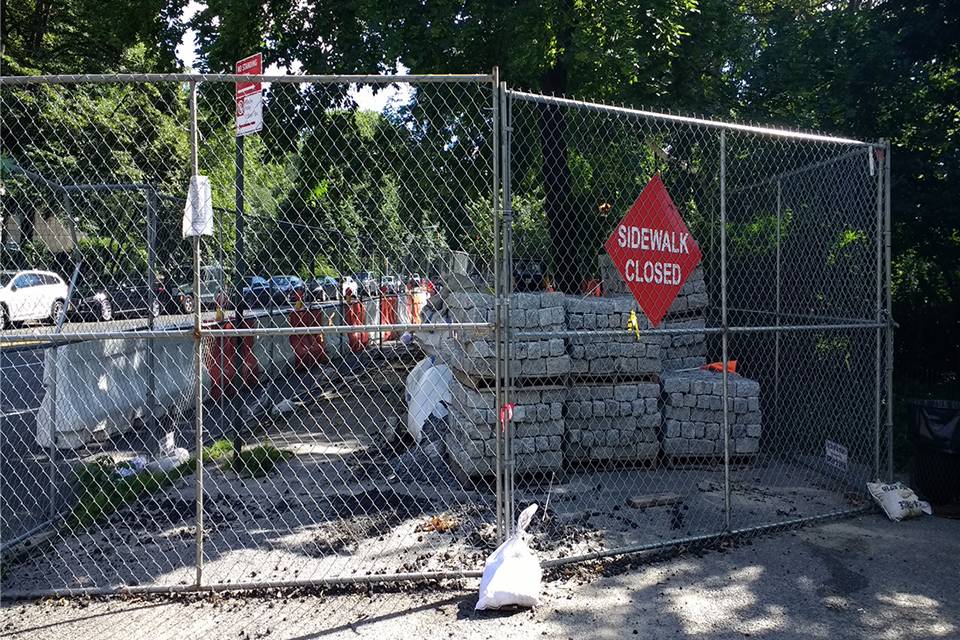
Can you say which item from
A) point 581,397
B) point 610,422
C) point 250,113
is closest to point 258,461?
point 581,397

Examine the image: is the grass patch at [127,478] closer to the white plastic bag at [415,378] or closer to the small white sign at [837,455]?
the white plastic bag at [415,378]

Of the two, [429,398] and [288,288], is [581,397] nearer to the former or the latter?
[429,398]

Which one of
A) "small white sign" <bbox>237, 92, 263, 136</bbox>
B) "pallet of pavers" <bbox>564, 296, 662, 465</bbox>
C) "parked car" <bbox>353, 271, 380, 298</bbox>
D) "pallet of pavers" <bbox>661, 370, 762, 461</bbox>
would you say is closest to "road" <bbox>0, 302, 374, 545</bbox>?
"parked car" <bbox>353, 271, 380, 298</bbox>

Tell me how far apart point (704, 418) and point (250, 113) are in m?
5.19

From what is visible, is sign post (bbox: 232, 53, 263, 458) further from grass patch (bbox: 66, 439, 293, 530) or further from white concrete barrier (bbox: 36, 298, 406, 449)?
white concrete barrier (bbox: 36, 298, 406, 449)

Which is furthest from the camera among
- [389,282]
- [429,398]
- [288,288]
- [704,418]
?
[389,282]

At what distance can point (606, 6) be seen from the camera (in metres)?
9.54

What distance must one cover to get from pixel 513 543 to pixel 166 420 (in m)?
6.69

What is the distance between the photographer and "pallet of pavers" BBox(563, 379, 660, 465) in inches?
299

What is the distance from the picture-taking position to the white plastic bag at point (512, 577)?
14.6 feet

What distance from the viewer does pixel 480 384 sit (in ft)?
23.6

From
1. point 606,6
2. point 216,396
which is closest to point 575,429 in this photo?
point 606,6

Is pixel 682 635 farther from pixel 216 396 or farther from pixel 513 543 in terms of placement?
pixel 216 396

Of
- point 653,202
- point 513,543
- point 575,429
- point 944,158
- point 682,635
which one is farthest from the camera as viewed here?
point 944,158
